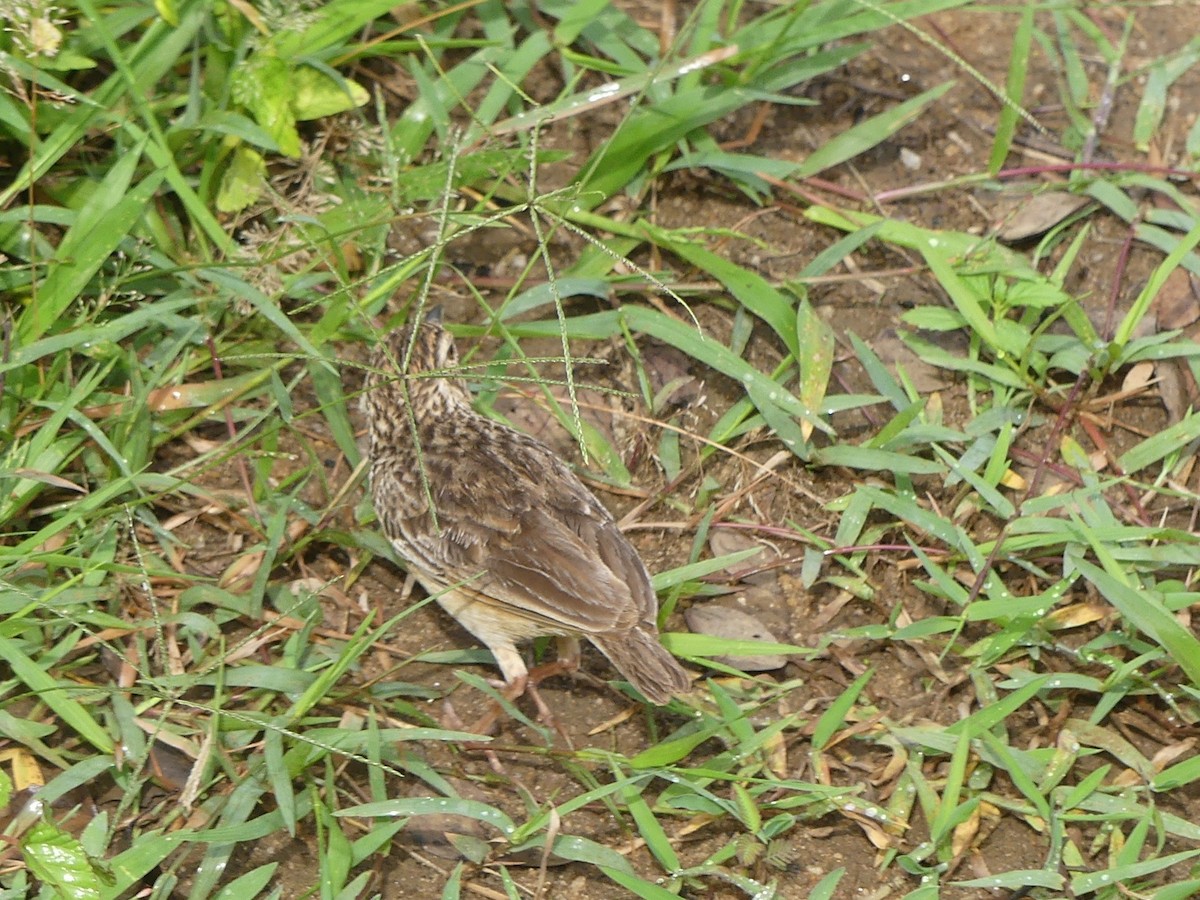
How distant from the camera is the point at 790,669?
548cm

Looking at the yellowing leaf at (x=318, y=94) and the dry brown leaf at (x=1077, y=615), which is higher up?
the yellowing leaf at (x=318, y=94)

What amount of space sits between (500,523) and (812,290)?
6.20ft

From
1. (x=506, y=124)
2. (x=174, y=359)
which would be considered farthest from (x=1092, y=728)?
(x=174, y=359)

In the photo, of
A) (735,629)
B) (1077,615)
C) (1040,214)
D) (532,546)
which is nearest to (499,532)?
(532,546)

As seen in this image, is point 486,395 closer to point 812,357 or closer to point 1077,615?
point 812,357

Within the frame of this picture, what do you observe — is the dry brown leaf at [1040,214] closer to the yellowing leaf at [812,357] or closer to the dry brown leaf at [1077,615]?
the yellowing leaf at [812,357]

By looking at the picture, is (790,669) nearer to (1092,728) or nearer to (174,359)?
(1092,728)

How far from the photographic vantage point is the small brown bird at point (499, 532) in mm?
4961

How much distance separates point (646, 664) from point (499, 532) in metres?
0.70

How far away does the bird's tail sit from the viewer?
4.91 meters

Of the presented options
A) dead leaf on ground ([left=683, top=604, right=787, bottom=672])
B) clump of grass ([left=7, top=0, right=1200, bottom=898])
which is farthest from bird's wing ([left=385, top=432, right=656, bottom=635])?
dead leaf on ground ([left=683, top=604, right=787, bottom=672])

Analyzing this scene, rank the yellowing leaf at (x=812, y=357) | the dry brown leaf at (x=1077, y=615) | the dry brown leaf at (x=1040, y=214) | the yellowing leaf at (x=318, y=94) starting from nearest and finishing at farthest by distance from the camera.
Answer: the dry brown leaf at (x=1077, y=615), the yellowing leaf at (x=812, y=357), the yellowing leaf at (x=318, y=94), the dry brown leaf at (x=1040, y=214)

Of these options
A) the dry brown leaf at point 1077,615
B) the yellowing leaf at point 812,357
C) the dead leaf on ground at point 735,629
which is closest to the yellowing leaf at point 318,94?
the yellowing leaf at point 812,357

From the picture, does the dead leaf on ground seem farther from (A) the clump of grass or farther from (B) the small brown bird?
(B) the small brown bird
